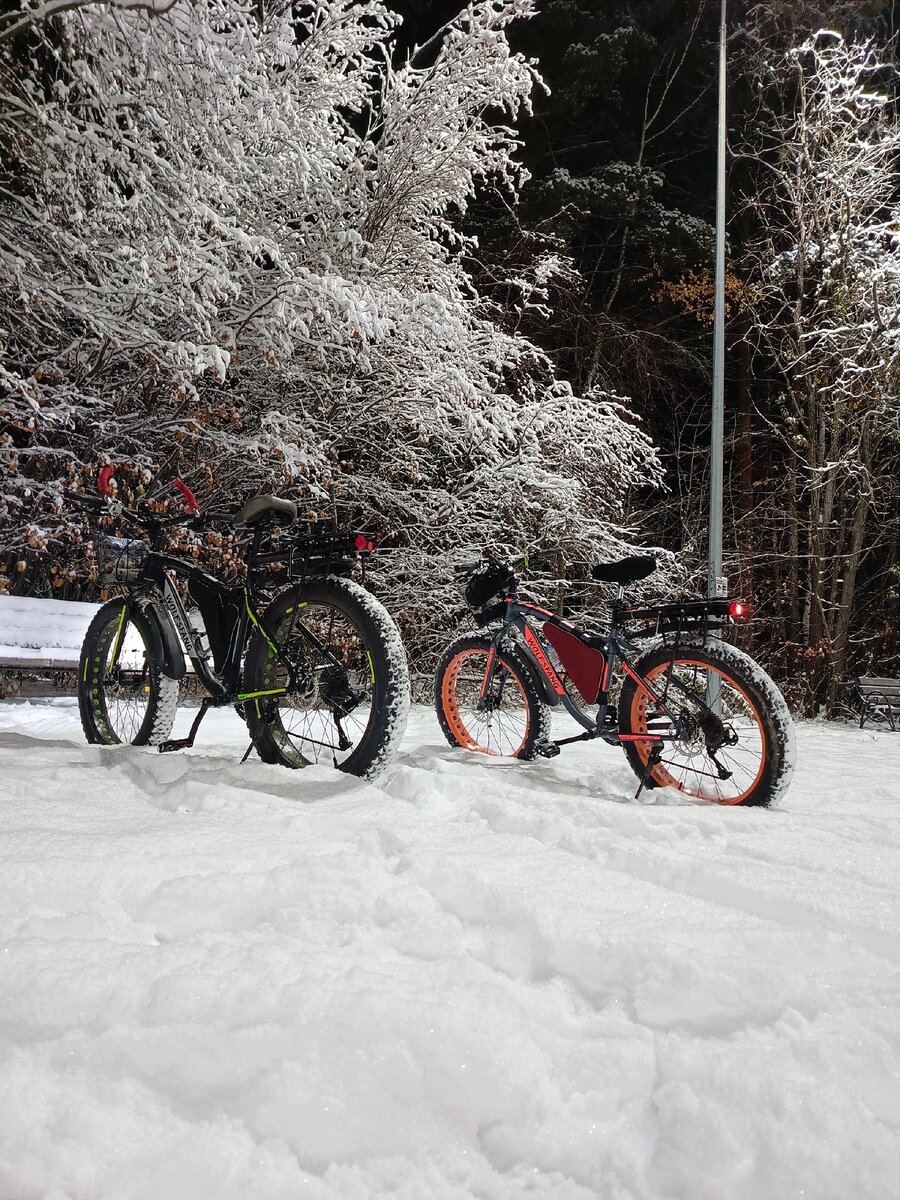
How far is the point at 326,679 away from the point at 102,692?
141 centimetres

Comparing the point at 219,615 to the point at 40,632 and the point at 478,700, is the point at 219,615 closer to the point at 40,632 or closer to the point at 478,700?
the point at 478,700

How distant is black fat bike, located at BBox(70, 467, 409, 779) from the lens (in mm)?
3209

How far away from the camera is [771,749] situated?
10.4 feet

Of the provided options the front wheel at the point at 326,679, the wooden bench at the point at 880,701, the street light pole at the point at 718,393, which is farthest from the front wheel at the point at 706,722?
the wooden bench at the point at 880,701

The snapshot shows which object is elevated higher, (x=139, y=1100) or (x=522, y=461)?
(x=522, y=461)

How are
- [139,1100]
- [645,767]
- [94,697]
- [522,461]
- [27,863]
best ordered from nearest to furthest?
[139,1100], [27,863], [645,767], [94,697], [522,461]

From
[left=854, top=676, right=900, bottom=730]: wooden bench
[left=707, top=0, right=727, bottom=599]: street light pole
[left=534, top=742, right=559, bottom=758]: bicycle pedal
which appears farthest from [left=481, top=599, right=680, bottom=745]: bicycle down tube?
[left=854, top=676, right=900, bottom=730]: wooden bench

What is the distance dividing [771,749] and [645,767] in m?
0.58

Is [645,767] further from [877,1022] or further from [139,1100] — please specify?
[139,1100]

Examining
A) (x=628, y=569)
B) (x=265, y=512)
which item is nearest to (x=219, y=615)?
(x=265, y=512)

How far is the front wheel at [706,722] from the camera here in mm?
3182

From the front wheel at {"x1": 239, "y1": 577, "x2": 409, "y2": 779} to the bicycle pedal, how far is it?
0.99 meters

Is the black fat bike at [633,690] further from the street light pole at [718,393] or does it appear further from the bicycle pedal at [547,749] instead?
the street light pole at [718,393]

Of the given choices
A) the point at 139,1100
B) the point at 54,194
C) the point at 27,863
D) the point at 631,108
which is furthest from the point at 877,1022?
the point at 631,108
